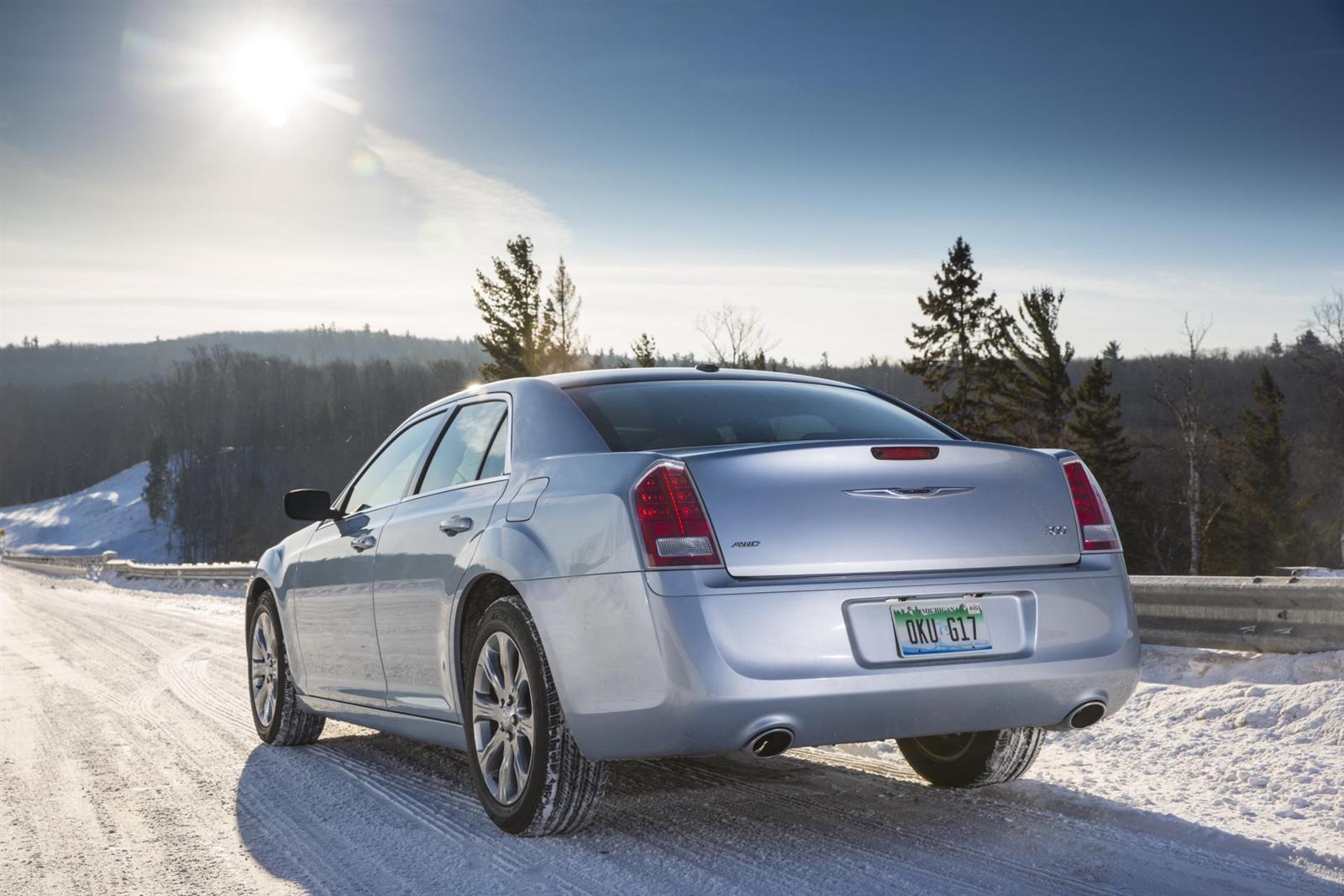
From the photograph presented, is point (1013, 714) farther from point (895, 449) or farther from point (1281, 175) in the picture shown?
point (1281, 175)

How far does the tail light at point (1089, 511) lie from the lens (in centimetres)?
409

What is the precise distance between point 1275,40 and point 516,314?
109 feet

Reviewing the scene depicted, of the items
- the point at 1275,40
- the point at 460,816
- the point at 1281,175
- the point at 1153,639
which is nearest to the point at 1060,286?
the point at 1281,175

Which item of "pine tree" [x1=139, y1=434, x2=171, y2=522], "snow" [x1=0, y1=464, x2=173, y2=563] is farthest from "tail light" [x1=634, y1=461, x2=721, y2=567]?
"snow" [x1=0, y1=464, x2=173, y2=563]

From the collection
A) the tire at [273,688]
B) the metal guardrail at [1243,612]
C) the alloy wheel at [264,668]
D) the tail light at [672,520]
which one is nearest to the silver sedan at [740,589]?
the tail light at [672,520]

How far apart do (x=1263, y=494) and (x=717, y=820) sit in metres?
61.5

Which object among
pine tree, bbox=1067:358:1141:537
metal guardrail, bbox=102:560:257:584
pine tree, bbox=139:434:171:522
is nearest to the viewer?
metal guardrail, bbox=102:560:257:584

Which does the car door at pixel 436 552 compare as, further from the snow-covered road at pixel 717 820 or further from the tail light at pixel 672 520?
the tail light at pixel 672 520

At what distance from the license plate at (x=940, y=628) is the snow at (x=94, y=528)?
16725cm

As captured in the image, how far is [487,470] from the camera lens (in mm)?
4715

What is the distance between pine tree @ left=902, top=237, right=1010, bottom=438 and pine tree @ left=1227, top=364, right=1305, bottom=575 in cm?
1217

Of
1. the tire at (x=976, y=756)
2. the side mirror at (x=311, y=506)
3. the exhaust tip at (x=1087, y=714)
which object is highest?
the side mirror at (x=311, y=506)

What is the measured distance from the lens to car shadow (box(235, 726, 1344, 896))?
3.61 metres

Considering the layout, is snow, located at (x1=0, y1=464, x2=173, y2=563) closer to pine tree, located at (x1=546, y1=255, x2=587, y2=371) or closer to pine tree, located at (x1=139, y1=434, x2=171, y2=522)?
pine tree, located at (x1=139, y1=434, x2=171, y2=522)
